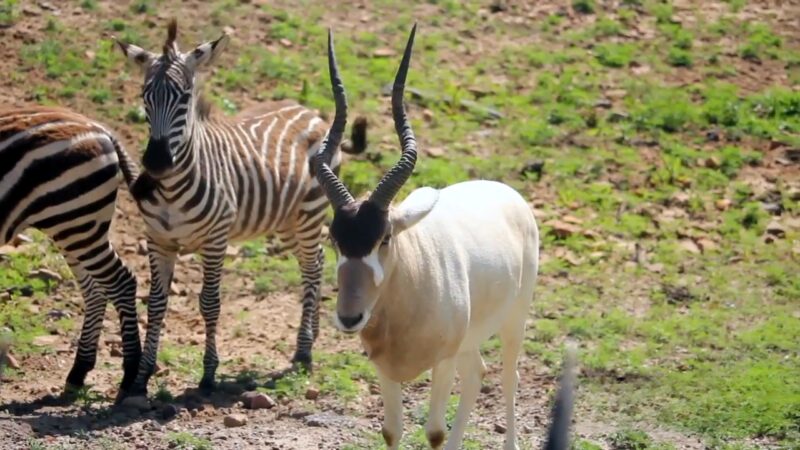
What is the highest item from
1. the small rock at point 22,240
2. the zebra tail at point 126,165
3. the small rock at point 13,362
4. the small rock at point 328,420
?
the zebra tail at point 126,165

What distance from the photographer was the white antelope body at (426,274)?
7.93 m

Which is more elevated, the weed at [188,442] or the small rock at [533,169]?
the weed at [188,442]

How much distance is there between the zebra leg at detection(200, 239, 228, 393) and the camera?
35.5 feet

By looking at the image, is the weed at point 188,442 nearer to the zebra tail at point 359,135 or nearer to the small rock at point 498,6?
the zebra tail at point 359,135

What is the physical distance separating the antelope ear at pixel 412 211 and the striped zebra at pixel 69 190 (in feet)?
9.29

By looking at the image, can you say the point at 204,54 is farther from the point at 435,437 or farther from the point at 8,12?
the point at 8,12

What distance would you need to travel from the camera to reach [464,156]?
1530cm

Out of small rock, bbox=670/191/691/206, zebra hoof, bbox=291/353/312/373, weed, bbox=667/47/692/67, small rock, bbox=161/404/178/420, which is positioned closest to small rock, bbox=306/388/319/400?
zebra hoof, bbox=291/353/312/373

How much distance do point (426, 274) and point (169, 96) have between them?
2.83 m

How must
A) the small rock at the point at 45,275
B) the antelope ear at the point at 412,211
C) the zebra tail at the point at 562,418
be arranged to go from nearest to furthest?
the zebra tail at the point at 562,418 < the antelope ear at the point at 412,211 < the small rock at the point at 45,275

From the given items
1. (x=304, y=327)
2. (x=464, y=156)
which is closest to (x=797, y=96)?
(x=464, y=156)

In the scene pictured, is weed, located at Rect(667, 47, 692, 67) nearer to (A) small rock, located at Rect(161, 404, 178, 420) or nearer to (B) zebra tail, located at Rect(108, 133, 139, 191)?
(B) zebra tail, located at Rect(108, 133, 139, 191)

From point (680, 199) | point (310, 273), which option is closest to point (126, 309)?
point (310, 273)

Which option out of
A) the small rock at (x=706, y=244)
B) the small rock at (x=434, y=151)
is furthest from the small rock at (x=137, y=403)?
the small rock at (x=706, y=244)
